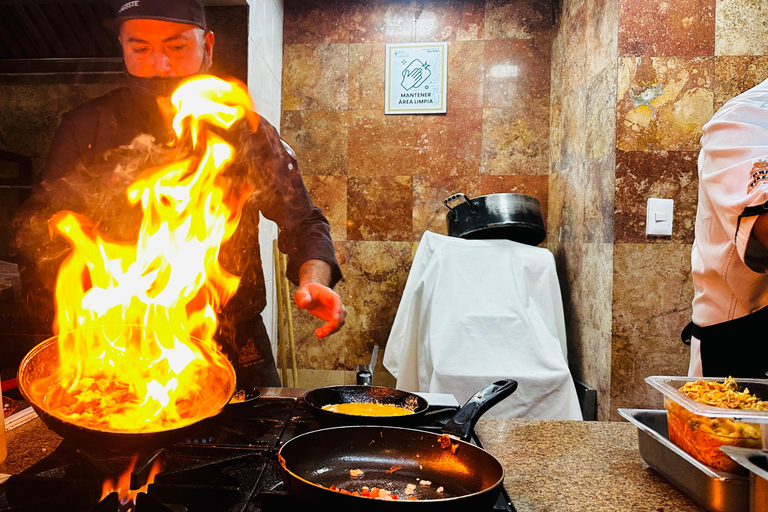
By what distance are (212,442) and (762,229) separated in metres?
1.74

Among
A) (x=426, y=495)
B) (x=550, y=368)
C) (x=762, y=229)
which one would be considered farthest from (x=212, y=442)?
(x=550, y=368)

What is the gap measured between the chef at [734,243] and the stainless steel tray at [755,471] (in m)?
1.03

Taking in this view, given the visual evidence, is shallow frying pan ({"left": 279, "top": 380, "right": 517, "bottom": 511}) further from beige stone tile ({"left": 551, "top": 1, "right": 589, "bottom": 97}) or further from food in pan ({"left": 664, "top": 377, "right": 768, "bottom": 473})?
beige stone tile ({"left": 551, "top": 1, "right": 589, "bottom": 97})

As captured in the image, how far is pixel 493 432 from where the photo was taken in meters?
1.34

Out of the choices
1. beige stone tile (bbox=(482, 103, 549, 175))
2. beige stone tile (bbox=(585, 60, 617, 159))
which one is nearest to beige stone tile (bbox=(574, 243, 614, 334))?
beige stone tile (bbox=(585, 60, 617, 159))

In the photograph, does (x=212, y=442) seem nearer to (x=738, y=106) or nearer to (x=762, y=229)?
(x=762, y=229)

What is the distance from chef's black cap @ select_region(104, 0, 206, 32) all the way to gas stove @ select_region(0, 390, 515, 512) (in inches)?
63.9

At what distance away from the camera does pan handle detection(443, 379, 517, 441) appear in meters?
1.17

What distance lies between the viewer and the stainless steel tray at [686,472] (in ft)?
2.90

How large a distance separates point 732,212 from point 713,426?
3.42ft

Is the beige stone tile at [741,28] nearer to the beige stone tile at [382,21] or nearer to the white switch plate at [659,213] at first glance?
the white switch plate at [659,213]

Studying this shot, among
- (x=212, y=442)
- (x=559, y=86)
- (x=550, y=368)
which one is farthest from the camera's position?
(x=559, y=86)

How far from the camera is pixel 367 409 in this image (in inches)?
55.4

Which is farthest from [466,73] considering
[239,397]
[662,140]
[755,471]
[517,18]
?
[755,471]
